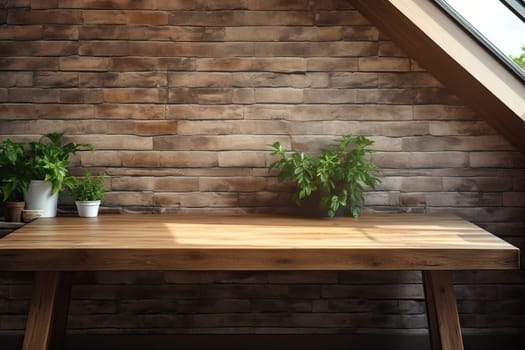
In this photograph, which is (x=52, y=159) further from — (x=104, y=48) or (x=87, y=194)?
(x=104, y=48)

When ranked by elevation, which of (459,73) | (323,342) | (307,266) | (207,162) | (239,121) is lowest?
(323,342)

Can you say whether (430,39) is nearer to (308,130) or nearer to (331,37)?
(331,37)

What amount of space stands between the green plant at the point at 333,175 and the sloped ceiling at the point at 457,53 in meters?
0.56

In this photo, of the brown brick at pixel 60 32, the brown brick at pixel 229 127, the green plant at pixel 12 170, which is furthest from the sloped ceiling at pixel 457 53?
the green plant at pixel 12 170

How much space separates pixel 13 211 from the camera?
2.97m

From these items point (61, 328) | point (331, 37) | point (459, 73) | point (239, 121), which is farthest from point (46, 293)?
point (459, 73)

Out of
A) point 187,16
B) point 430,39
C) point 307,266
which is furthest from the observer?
point 187,16

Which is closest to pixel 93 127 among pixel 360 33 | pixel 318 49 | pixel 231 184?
pixel 231 184

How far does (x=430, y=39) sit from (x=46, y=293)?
2083 millimetres

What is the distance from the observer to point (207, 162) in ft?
10.6

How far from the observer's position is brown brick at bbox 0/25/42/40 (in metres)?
3.17

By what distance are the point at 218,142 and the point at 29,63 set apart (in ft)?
3.68

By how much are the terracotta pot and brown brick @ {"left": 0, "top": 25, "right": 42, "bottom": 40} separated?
92 centimetres

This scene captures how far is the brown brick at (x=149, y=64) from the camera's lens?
10.5 feet
